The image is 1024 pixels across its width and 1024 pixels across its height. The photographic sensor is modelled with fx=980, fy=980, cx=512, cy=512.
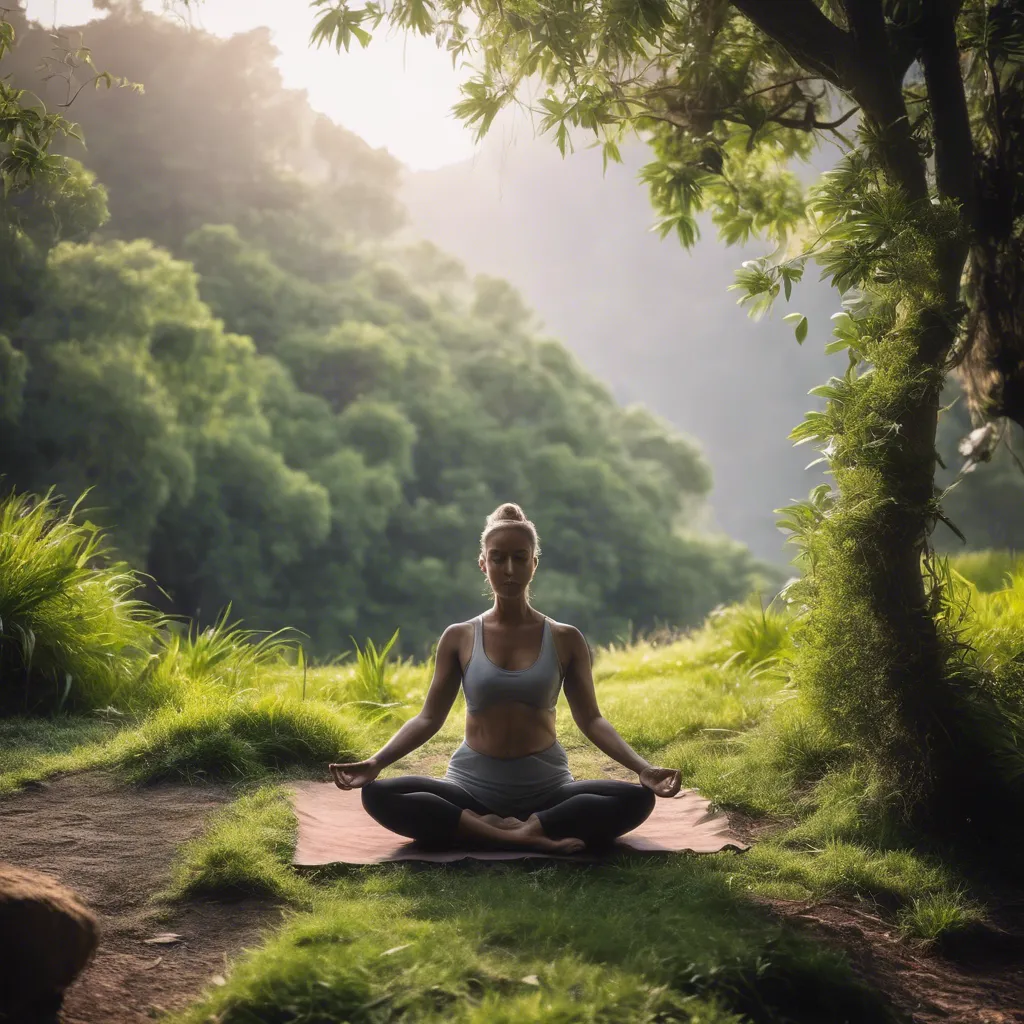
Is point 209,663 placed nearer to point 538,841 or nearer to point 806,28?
point 538,841

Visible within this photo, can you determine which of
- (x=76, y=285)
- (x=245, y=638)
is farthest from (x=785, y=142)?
(x=76, y=285)

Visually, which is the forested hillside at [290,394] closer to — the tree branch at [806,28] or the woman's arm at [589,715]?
the woman's arm at [589,715]

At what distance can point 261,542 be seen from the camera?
22734 mm

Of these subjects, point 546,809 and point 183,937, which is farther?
point 546,809

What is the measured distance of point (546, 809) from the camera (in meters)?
3.58

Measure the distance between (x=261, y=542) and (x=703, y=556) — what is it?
1528 centimetres

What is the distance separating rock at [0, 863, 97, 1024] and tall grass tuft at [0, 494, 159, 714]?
145 inches

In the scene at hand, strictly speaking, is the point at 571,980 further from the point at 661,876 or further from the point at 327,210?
the point at 327,210

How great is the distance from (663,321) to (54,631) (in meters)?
63.1

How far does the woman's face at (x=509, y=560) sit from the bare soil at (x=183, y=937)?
137 cm

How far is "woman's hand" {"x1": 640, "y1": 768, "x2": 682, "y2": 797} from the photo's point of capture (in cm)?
328

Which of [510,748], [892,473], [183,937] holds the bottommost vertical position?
[183,937]

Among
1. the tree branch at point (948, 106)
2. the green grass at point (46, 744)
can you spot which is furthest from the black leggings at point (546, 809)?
the tree branch at point (948, 106)

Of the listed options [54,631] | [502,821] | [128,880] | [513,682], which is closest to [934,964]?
[502,821]
